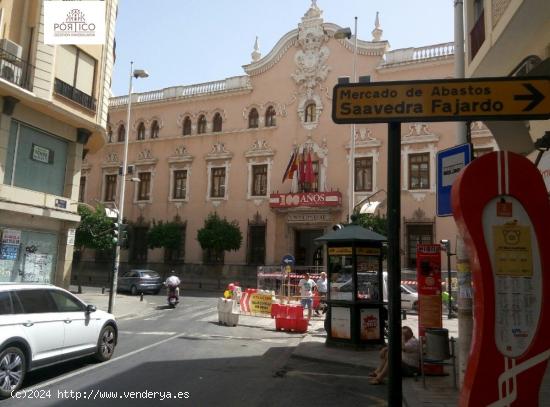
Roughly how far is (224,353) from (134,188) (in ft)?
99.7

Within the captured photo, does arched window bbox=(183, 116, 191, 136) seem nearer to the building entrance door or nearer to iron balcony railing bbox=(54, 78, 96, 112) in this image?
the building entrance door

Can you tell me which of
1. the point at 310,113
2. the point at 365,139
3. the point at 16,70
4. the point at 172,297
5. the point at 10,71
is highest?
the point at 310,113

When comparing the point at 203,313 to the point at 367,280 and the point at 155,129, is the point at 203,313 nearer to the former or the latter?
the point at 367,280

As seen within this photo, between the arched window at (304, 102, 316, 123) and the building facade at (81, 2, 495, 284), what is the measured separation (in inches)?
2.8

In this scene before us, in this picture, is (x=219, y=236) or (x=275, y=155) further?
(x=275, y=155)

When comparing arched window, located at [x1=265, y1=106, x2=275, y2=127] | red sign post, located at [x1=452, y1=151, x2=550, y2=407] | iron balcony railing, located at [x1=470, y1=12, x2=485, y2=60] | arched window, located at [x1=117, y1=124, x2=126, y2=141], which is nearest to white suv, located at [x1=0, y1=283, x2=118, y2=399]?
red sign post, located at [x1=452, y1=151, x2=550, y2=407]

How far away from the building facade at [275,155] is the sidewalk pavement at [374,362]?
15234 millimetres

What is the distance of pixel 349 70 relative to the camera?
31953mm

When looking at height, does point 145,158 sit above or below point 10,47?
above

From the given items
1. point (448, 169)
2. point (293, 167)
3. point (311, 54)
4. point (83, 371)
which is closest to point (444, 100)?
point (448, 169)

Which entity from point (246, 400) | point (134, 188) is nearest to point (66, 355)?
point (246, 400)

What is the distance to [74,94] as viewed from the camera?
59.4ft

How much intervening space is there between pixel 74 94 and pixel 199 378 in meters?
13.8

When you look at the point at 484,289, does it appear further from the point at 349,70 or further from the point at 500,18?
the point at 349,70
